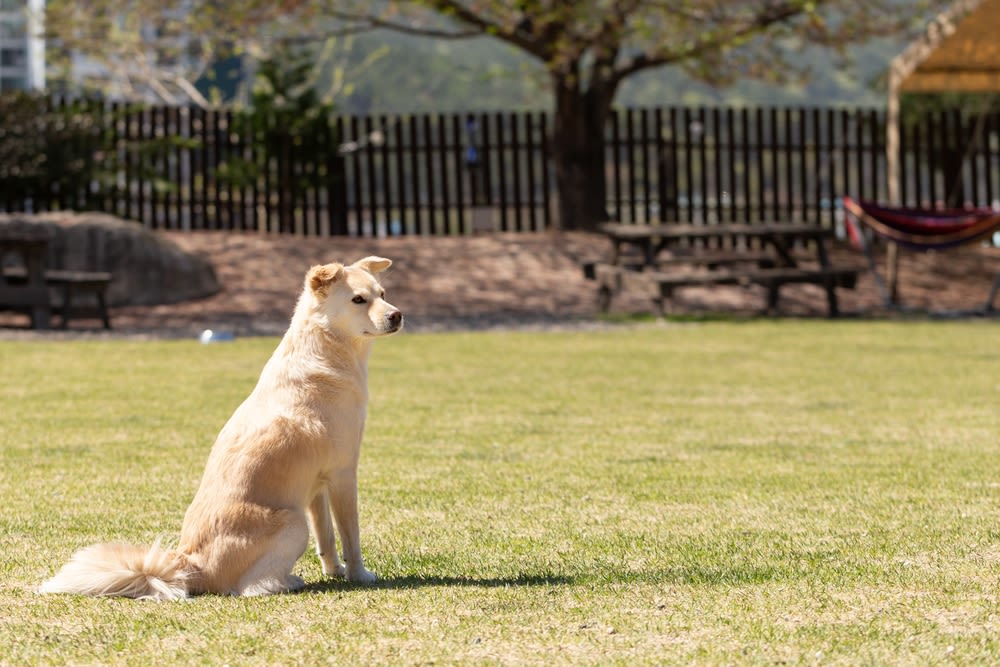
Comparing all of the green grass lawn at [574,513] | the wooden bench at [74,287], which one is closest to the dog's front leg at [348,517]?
the green grass lawn at [574,513]

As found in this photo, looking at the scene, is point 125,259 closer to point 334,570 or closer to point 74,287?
point 74,287

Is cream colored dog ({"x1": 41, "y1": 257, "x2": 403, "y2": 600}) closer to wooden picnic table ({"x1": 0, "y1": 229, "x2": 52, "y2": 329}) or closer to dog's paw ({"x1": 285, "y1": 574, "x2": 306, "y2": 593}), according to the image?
dog's paw ({"x1": 285, "y1": 574, "x2": 306, "y2": 593})

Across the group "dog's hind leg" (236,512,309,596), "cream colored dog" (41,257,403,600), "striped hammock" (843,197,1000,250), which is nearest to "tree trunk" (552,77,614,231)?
"striped hammock" (843,197,1000,250)

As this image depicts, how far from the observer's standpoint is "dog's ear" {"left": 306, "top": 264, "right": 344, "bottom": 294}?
5.00 m

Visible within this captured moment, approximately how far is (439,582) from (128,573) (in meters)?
1.04

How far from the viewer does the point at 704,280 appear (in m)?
18.0

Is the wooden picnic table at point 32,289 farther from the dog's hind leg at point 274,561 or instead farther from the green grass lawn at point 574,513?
the dog's hind leg at point 274,561

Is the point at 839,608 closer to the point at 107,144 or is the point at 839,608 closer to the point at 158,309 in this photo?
the point at 158,309

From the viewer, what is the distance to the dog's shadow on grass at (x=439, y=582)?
5.05 m

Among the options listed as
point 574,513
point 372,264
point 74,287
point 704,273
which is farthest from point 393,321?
point 704,273

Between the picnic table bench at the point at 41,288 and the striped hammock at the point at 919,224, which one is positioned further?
the striped hammock at the point at 919,224

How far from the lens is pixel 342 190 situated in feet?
80.0

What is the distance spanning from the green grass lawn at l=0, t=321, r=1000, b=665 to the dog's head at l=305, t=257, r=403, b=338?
0.87m

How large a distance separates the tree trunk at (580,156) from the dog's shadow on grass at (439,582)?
61.7 feet
